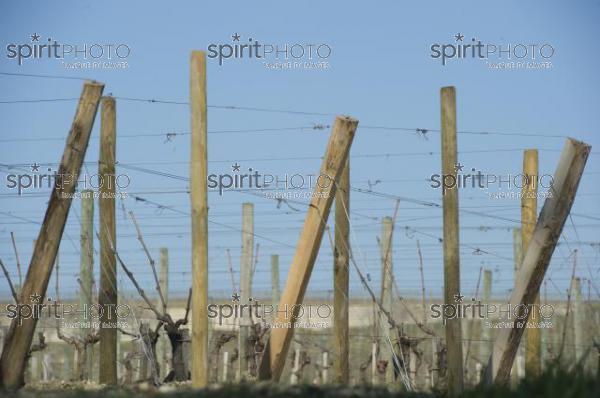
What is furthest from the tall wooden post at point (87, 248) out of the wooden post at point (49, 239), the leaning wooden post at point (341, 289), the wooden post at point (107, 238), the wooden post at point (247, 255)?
the wooden post at point (49, 239)

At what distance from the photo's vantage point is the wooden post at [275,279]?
2275 centimetres

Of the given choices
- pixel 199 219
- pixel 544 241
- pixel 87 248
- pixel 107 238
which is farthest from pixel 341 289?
pixel 87 248

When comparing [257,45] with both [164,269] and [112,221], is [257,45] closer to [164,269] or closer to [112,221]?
[112,221]

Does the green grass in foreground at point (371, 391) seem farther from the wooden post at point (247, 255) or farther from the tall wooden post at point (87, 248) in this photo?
the tall wooden post at point (87, 248)

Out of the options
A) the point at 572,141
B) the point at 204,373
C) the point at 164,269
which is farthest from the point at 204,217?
the point at 164,269

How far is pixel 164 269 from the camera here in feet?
76.0

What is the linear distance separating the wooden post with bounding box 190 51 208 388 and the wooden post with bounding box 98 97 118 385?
382 centimetres

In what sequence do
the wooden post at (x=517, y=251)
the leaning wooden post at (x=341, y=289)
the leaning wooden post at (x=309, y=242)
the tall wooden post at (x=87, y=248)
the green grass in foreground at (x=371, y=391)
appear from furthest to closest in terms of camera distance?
the wooden post at (x=517, y=251)
the tall wooden post at (x=87, y=248)
the leaning wooden post at (x=341, y=289)
the leaning wooden post at (x=309, y=242)
the green grass in foreground at (x=371, y=391)

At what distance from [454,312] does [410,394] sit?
4244mm

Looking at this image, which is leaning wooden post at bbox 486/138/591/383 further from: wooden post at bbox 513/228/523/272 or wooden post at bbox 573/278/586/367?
wooden post at bbox 573/278/586/367

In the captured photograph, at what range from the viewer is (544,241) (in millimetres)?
13727

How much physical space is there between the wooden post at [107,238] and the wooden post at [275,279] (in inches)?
246

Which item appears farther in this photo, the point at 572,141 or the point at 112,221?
the point at 112,221

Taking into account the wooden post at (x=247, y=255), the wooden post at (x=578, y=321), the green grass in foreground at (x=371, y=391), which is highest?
the wooden post at (x=247, y=255)
